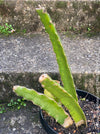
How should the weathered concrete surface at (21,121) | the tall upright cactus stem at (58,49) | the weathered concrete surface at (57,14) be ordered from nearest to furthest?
1. the tall upright cactus stem at (58,49)
2. the weathered concrete surface at (21,121)
3. the weathered concrete surface at (57,14)

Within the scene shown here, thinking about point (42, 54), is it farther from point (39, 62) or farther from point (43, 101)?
point (43, 101)

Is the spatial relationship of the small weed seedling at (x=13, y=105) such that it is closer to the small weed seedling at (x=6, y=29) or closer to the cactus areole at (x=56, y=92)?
the cactus areole at (x=56, y=92)

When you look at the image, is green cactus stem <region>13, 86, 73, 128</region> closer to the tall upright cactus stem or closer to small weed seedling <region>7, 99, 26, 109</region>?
the tall upright cactus stem

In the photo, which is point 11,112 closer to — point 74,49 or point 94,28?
point 74,49

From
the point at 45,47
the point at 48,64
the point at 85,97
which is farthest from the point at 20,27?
the point at 85,97

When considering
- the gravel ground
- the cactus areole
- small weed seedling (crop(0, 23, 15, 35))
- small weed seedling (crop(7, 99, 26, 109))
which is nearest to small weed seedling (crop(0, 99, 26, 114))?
small weed seedling (crop(7, 99, 26, 109))

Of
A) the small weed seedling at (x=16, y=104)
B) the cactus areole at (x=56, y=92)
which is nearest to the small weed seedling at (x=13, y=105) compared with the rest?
the small weed seedling at (x=16, y=104)
